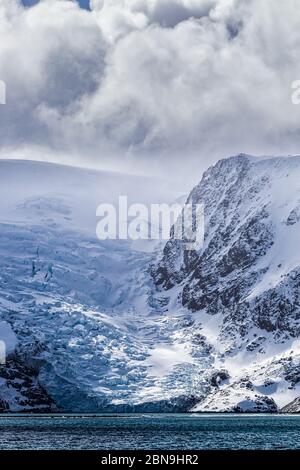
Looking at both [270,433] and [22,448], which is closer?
[22,448]
